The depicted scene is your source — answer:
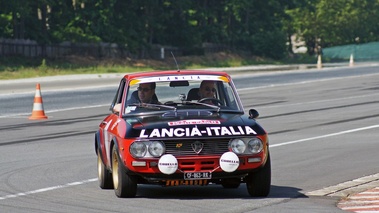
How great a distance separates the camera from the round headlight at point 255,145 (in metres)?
10.6

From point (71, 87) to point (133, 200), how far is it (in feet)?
112

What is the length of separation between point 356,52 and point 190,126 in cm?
9452

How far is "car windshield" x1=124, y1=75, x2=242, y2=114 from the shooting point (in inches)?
461

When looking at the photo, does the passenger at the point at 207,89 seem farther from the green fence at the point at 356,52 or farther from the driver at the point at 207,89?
the green fence at the point at 356,52

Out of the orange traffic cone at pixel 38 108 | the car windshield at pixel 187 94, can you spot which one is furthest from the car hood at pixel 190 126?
the orange traffic cone at pixel 38 108

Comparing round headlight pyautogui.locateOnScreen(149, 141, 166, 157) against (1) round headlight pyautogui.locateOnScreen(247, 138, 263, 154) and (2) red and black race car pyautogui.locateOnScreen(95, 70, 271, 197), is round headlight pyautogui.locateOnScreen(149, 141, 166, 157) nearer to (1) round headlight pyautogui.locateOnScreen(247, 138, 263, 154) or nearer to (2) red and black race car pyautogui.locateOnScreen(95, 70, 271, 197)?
(2) red and black race car pyautogui.locateOnScreen(95, 70, 271, 197)

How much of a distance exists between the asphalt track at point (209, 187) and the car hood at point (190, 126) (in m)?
0.68

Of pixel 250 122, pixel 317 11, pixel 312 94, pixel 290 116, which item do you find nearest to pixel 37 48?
pixel 312 94

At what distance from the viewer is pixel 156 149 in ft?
34.2

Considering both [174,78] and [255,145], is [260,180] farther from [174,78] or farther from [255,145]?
[174,78]

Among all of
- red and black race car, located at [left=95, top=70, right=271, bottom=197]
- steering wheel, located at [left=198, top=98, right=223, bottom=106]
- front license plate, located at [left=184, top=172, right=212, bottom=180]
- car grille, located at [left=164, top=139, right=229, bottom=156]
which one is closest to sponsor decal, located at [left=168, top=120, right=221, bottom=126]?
red and black race car, located at [left=95, top=70, right=271, bottom=197]

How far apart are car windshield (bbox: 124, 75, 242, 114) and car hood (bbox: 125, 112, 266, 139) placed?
564 millimetres

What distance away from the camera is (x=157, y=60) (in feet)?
250

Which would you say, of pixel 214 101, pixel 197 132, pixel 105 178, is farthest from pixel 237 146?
pixel 105 178
